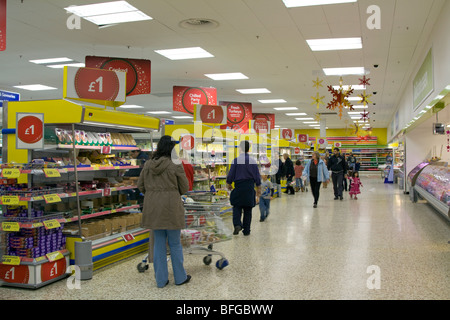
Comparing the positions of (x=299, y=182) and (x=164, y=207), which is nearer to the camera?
(x=164, y=207)

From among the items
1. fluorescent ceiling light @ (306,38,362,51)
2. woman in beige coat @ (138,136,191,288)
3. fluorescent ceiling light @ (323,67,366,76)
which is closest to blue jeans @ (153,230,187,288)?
woman in beige coat @ (138,136,191,288)

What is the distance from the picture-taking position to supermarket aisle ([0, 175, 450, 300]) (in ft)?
14.2

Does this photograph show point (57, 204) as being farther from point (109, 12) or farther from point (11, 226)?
point (109, 12)

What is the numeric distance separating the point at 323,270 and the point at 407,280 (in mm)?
925

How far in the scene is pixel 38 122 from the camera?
4.66 meters

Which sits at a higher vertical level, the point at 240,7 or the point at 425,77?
the point at 240,7

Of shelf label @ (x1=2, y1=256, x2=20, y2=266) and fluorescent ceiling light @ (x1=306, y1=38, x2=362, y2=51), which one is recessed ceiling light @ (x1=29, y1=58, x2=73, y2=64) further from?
shelf label @ (x1=2, y1=256, x2=20, y2=266)

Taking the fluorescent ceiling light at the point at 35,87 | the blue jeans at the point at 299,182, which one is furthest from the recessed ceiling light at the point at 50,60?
the blue jeans at the point at 299,182

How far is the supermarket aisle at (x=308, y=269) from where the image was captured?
4.33m

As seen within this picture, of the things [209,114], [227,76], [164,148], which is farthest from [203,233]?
[227,76]

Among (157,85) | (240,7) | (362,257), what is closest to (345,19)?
(240,7)

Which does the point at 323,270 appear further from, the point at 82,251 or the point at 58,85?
the point at 58,85

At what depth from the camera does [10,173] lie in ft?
15.1

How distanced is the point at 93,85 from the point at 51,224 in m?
2.28
